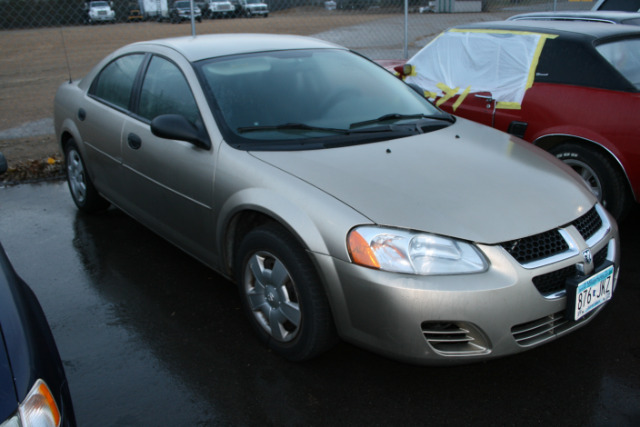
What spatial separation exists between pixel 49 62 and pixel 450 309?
16.7 meters

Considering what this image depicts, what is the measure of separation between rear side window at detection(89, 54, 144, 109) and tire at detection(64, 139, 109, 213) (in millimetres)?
588

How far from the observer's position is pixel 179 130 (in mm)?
3287

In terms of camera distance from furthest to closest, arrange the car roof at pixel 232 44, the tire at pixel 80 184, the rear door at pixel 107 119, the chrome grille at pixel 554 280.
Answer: the tire at pixel 80 184
the rear door at pixel 107 119
the car roof at pixel 232 44
the chrome grille at pixel 554 280

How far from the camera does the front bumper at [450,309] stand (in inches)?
96.8

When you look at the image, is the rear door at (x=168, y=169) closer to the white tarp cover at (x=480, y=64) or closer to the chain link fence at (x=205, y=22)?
the white tarp cover at (x=480, y=64)

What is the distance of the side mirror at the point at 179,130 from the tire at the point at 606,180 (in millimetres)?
2718

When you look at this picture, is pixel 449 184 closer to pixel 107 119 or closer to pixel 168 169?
pixel 168 169

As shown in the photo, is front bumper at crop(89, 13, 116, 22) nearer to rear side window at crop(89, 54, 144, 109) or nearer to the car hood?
rear side window at crop(89, 54, 144, 109)

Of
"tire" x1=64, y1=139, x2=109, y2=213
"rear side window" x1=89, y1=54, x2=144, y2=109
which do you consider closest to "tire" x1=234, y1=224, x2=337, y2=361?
"rear side window" x1=89, y1=54, x2=144, y2=109

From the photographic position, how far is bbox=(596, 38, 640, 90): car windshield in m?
4.45

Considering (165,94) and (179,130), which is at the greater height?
(165,94)

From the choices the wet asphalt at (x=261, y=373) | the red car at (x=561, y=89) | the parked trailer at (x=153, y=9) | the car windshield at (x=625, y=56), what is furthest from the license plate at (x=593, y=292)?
the parked trailer at (x=153, y=9)

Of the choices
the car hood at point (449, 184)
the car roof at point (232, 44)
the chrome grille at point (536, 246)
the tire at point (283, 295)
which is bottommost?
the tire at point (283, 295)

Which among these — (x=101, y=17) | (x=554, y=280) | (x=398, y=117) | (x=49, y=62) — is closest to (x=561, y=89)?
(x=398, y=117)
